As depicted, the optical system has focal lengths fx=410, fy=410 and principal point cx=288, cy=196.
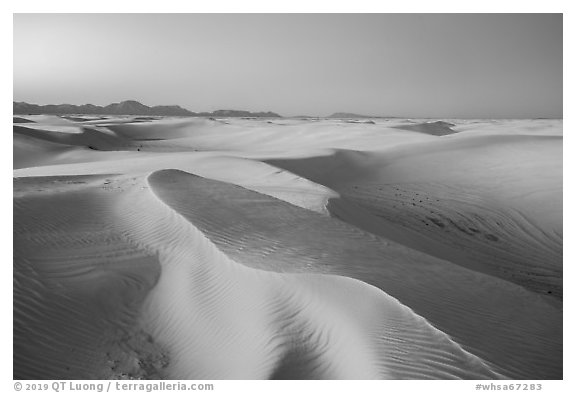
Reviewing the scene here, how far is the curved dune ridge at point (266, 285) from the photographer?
173 inches

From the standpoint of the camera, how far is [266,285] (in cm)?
550

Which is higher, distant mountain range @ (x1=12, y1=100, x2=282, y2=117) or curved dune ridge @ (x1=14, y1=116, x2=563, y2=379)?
distant mountain range @ (x1=12, y1=100, x2=282, y2=117)

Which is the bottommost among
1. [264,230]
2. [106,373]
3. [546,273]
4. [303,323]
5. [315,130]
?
[546,273]

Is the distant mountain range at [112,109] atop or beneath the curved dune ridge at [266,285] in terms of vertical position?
atop

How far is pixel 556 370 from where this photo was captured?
4453mm

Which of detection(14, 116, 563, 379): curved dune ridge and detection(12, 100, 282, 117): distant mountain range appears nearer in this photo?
detection(14, 116, 563, 379): curved dune ridge

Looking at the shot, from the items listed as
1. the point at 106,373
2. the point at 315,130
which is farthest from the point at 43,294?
the point at 315,130

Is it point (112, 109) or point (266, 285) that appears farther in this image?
point (112, 109)

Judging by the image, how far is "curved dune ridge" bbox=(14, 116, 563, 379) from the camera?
439 cm

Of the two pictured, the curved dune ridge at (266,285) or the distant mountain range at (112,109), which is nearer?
the curved dune ridge at (266,285)

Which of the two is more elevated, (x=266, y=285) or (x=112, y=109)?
(x=112, y=109)
